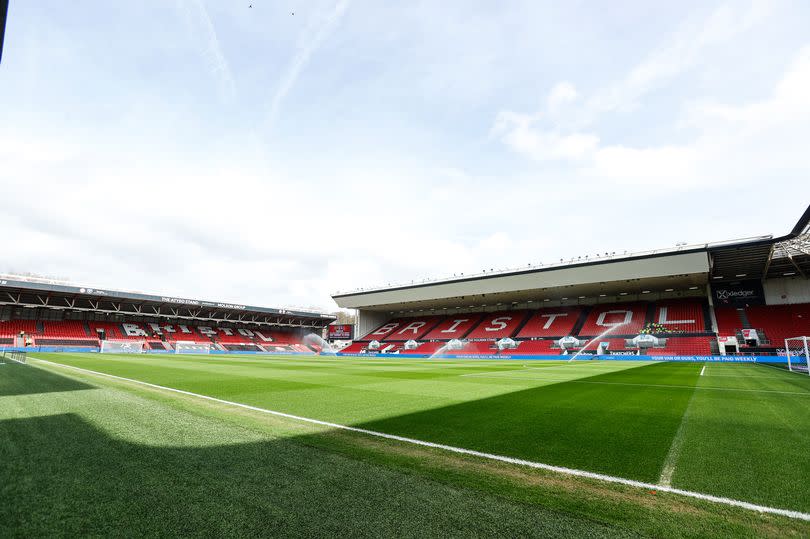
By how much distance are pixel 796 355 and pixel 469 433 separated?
31.5 metres

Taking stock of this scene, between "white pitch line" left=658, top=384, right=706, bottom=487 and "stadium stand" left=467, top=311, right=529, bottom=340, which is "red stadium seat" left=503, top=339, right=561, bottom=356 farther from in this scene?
"white pitch line" left=658, top=384, right=706, bottom=487

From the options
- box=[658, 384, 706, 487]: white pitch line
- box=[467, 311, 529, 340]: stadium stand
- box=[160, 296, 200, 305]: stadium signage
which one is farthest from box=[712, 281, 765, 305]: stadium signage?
box=[160, 296, 200, 305]: stadium signage

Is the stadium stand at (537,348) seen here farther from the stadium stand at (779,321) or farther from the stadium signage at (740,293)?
the stadium signage at (740,293)

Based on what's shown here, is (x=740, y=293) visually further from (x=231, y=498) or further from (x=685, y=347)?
(x=231, y=498)

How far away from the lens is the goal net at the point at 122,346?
40.5 meters

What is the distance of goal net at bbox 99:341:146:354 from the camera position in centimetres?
4047

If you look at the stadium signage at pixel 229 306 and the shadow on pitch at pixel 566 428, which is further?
the stadium signage at pixel 229 306

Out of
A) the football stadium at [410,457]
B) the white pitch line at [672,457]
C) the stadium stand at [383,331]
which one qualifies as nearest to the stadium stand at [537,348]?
the stadium stand at [383,331]

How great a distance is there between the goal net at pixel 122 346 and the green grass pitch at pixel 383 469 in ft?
137

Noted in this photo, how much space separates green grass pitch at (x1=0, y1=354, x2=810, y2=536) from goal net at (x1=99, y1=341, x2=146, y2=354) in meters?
41.9

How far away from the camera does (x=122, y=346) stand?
42.4m

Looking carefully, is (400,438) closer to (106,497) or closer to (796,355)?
(106,497)

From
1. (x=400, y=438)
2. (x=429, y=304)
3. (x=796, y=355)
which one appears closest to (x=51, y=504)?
(x=400, y=438)

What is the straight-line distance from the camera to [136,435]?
14.5 feet
